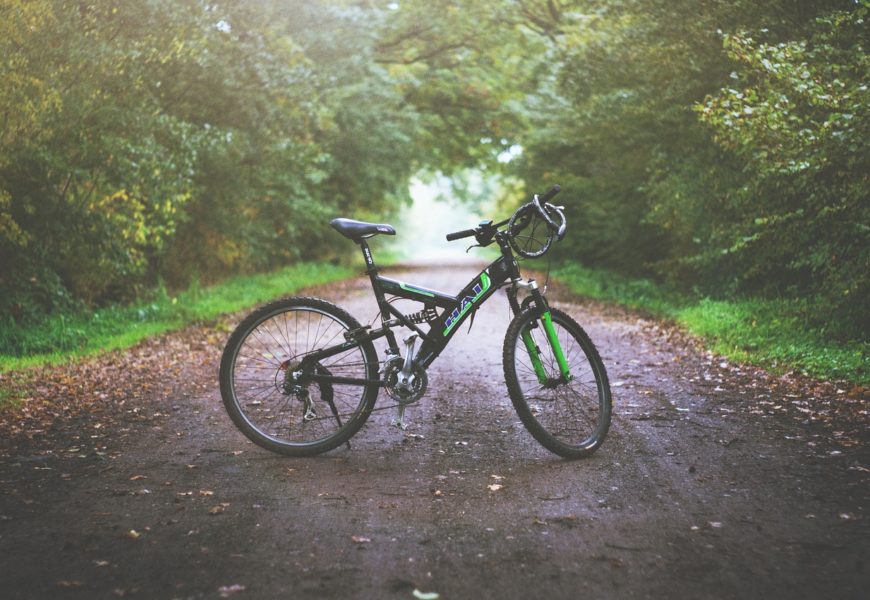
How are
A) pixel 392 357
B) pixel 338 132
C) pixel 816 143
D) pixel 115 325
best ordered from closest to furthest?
1. pixel 392 357
2. pixel 816 143
3. pixel 115 325
4. pixel 338 132

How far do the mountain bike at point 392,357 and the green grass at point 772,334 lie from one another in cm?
304

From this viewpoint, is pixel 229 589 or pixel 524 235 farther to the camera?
pixel 524 235

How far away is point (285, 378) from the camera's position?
434 cm

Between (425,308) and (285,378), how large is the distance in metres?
0.94

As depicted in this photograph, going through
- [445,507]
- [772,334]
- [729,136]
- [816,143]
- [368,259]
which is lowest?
[772,334]

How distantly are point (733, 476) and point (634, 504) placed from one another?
2.45 feet

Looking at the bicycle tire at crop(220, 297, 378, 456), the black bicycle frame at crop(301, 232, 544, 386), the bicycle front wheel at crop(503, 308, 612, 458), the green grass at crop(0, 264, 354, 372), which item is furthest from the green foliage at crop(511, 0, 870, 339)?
the green grass at crop(0, 264, 354, 372)

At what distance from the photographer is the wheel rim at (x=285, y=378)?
14.2 feet

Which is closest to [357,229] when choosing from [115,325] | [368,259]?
[368,259]

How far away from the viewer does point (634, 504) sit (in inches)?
135

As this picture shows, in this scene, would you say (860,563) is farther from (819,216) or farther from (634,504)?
(819,216)

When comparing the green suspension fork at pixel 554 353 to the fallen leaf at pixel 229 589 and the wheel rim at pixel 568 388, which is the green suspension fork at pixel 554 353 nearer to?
the wheel rim at pixel 568 388

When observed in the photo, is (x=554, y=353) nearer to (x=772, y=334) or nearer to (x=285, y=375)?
(x=285, y=375)

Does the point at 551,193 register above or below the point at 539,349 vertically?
above
